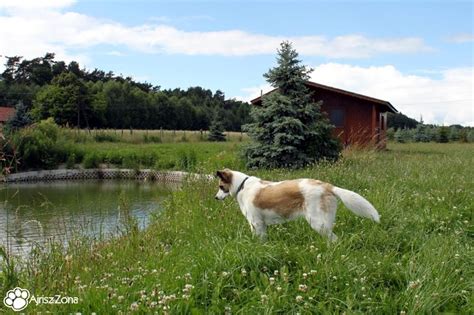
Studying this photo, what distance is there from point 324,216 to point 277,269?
3.42 feet

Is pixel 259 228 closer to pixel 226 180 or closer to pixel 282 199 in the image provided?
pixel 282 199

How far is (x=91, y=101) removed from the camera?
215 ft

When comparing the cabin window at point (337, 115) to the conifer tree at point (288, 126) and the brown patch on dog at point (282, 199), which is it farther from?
the brown patch on dog at point (282, 199)

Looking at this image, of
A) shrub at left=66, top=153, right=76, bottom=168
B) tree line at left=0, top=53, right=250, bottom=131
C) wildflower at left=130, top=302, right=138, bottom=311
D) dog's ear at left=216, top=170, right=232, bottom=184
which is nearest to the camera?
wildflower at left=130, top=302, right=138, bottom=311

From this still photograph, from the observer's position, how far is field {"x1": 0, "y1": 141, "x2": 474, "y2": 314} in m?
3.70

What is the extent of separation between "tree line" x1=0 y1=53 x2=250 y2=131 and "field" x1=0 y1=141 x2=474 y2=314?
50.2 metres

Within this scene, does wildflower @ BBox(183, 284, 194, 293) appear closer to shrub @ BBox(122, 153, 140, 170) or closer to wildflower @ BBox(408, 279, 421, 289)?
wildflower @ BBox(408, 279, 421, 289)

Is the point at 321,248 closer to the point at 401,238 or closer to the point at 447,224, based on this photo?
the point at 401,238

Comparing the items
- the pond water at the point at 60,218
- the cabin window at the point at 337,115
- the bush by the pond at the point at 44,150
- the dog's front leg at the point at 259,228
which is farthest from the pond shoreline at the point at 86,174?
the dog's front leg at the point at 259,228

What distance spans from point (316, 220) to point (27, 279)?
322 centimetres

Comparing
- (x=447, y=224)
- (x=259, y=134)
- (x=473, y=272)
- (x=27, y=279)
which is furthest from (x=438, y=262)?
(x=259, y=134)

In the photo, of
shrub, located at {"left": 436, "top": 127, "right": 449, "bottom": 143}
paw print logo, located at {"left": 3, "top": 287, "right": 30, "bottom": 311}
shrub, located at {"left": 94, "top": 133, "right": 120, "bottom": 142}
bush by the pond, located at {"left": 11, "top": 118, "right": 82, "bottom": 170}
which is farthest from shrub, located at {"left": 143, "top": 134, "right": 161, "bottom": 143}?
paw print logo, located at {"left": 3, "top": 287, "right": 30, "bottom": 311}

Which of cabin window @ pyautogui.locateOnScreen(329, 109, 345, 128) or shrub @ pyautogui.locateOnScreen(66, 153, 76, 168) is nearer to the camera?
cabin window @ pyautogui.locateOnScreen(329, 109, 345, 128)

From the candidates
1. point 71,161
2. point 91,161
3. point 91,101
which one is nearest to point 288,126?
point 91,161
